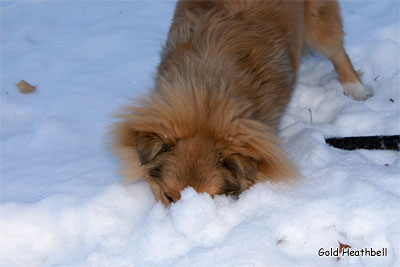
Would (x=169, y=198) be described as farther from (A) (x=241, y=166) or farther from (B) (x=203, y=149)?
(A) (x=241, y=166)

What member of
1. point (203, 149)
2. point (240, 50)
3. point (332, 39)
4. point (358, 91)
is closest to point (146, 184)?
point (203, 149)

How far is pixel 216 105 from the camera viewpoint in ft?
8.46

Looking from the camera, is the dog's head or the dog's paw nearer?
the dog's head

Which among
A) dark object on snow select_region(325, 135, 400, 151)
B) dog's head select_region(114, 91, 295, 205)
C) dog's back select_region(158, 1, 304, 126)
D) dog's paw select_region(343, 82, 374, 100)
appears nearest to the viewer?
dog's head select_region(114, 91, 295, 205)

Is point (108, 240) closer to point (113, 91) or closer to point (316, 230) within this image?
point (316, 230)

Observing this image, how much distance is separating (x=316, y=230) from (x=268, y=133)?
68 cm

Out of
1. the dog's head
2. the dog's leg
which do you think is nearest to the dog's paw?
the dog's leg

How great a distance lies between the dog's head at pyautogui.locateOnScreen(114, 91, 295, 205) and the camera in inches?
97.7

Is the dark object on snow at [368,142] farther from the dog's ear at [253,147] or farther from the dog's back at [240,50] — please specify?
the dog's ear at [253,147]

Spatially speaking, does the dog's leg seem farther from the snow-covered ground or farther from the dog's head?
the dog's head

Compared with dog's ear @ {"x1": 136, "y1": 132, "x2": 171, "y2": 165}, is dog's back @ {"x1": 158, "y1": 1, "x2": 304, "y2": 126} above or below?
above

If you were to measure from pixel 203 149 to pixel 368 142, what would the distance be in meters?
1.57

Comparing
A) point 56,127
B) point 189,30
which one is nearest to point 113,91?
point 56,127

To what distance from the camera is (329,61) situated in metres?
4.87
